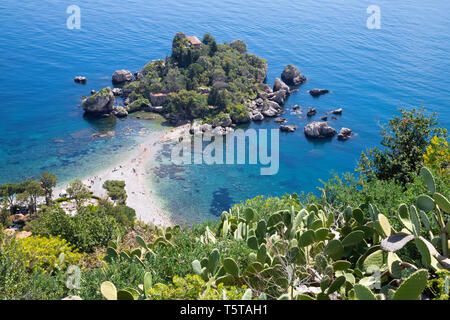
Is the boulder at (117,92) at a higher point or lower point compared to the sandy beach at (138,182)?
higher

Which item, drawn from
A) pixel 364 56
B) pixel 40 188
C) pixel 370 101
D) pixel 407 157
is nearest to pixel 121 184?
pixel 40 188

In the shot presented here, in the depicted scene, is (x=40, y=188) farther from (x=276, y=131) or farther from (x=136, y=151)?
(x=276, y=131)

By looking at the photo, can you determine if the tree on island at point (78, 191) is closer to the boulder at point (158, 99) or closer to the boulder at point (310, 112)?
the boulder at point (158, 99)

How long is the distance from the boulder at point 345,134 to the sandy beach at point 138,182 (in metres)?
29.0

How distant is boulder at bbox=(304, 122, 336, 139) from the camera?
61.0m

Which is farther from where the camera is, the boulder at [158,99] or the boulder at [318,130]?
the boulder at [158,99]

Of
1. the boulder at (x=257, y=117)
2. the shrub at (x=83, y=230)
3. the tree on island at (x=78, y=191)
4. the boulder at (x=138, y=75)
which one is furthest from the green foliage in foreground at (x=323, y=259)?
the boulder at (x=138, y=75)

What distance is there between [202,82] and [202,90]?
3.49 meters

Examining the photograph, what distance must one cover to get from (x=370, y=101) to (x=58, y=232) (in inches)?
2778

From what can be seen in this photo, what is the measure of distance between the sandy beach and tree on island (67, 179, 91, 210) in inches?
39.2

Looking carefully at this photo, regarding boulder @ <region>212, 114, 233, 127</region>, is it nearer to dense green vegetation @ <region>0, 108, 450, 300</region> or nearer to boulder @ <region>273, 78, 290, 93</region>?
boulder @ <region>273, 78, 290, 93</region>

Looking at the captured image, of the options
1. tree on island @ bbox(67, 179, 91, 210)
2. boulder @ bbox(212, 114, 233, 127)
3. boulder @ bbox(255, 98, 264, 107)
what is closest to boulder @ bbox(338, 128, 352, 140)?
boulder @ bbox(255, 98, 264, 107)

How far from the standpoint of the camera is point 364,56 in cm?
10181

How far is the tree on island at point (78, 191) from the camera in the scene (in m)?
41.0
